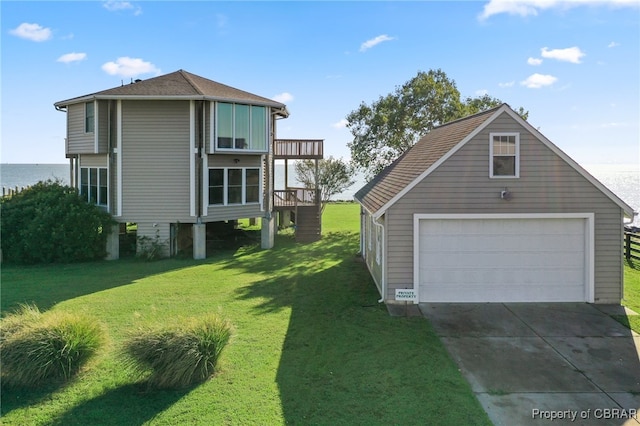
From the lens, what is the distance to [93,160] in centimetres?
1800

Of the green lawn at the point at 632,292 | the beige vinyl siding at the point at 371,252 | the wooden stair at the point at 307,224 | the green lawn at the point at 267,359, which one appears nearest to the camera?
the green lawn at the point at 267,359

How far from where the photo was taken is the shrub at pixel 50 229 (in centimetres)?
1549

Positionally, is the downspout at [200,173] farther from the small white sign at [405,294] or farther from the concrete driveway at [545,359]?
the concrete driveway at [545,359]

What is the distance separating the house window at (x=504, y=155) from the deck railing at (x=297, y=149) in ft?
39.1

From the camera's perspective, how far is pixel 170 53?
19.6 meters

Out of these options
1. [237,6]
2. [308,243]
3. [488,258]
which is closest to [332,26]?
[237,6]

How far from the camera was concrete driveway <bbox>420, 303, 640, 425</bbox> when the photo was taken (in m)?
5.59

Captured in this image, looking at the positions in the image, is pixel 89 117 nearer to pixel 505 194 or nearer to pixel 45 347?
A: pixel 45 347

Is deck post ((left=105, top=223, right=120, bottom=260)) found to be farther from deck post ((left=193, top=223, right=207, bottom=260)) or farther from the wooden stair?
the wooden stair

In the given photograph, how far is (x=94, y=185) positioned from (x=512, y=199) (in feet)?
54.0

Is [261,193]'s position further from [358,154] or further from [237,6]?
[358,154]

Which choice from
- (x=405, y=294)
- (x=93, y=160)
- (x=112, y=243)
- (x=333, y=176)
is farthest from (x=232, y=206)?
(x=333, y=176)

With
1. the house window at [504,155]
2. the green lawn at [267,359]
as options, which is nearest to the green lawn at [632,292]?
the house window at [504,155]

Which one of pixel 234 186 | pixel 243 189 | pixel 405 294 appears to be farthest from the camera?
pixel 243 189
